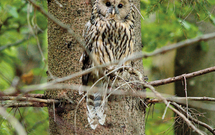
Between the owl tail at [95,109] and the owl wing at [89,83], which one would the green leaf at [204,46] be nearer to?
the owl wing at [89,83]

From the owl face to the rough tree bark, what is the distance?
0.84ft

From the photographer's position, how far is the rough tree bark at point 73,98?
202 cm

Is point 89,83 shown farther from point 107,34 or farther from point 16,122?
point 16,122

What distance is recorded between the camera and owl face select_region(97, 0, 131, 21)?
253 centimetres

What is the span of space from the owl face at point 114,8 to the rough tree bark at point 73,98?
10.0 inches

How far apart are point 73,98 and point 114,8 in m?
1.07

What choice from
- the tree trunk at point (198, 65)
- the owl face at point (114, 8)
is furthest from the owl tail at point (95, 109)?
the tree trunk at point (198, 65)

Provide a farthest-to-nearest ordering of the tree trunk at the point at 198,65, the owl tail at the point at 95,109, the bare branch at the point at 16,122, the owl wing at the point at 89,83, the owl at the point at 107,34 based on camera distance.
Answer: the tree trunk at the point at 198,65, the owl at the point at 107,34, the owl wing at the point at 89,83, the owl tail at the point at 95,109, the bare branch at the point at 16,122

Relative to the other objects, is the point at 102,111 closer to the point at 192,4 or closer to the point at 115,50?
the point at 115,50

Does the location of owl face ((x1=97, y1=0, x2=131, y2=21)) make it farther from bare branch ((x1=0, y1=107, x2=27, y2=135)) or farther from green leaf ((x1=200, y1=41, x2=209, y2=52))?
green leaf ((x1=200, y1=41, x2=209, y2=52))

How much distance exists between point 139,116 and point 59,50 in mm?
920

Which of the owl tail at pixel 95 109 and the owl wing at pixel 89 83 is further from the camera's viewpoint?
the owl wing at pixel 89 83

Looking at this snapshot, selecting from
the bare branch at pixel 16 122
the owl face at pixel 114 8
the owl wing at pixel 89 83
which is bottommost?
the bare branch at pixel 16 122

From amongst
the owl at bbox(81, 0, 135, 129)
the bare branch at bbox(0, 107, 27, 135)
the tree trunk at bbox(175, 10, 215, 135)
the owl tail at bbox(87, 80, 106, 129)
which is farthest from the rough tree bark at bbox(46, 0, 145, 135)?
the tree trunk at bbox(175, 10, 215, 135)
